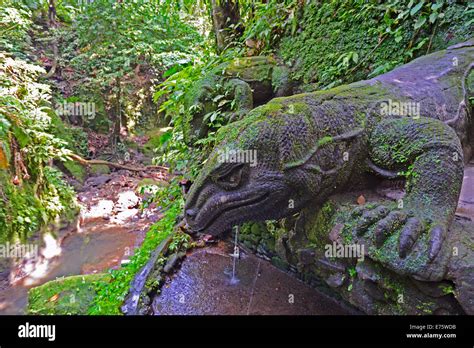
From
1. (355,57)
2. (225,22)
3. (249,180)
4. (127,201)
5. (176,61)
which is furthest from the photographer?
(127,201)

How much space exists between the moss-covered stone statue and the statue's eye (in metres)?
2.08

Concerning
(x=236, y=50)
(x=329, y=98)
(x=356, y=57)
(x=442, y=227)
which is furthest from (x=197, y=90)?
(x=442, y=227)

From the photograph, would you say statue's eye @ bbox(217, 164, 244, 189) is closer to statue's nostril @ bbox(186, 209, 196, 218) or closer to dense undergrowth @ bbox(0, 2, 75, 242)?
statue's nostril @ bbox(186, 209, 196, 218)

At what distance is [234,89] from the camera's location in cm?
456

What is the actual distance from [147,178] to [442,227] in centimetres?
950

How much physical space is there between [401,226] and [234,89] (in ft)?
10.5

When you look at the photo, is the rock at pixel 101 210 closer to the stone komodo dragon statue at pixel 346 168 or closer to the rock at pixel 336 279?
the stone komodo dragon statue at pixel 346 168

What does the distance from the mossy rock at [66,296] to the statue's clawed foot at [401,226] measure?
3.04 metres

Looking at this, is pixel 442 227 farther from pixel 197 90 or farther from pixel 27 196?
pixel 27 196

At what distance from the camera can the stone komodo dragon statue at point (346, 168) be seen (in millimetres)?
1887

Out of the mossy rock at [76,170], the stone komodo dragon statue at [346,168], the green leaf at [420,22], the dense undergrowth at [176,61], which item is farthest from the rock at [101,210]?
the green leaf at [420,22]

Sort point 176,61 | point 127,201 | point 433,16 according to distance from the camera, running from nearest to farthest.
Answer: point 433,16, point 176,61, point 127,201

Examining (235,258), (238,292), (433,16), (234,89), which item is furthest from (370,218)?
(234,89)

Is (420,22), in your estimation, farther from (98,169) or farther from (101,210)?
(98,169)
